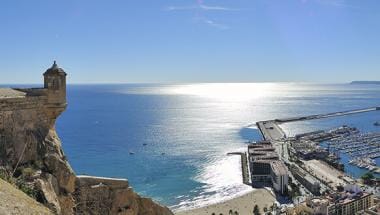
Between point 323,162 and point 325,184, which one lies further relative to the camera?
point 323,162

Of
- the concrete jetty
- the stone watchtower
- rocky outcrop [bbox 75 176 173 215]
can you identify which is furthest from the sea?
the stone watchtower

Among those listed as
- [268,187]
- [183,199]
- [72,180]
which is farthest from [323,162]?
[72,180]

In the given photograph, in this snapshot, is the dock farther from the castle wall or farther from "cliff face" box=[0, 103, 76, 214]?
the castle wall

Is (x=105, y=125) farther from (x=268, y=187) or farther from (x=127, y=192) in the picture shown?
(x=127, y=192)

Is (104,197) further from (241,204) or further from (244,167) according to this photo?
(244,167)

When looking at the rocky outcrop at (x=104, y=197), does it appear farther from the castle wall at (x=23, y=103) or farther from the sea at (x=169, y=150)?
the sea at (x=169, y=150)

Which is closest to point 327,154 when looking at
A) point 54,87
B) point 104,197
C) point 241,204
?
point 241,204

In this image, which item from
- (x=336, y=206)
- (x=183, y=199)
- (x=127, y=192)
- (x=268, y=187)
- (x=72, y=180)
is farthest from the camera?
(x=268, y=187)

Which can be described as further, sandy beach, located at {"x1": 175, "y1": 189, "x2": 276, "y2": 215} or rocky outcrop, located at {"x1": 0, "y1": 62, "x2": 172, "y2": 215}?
sandy beach, located at {"x1": 175, "y1": 189, "x2": 276, "y2": 215}
